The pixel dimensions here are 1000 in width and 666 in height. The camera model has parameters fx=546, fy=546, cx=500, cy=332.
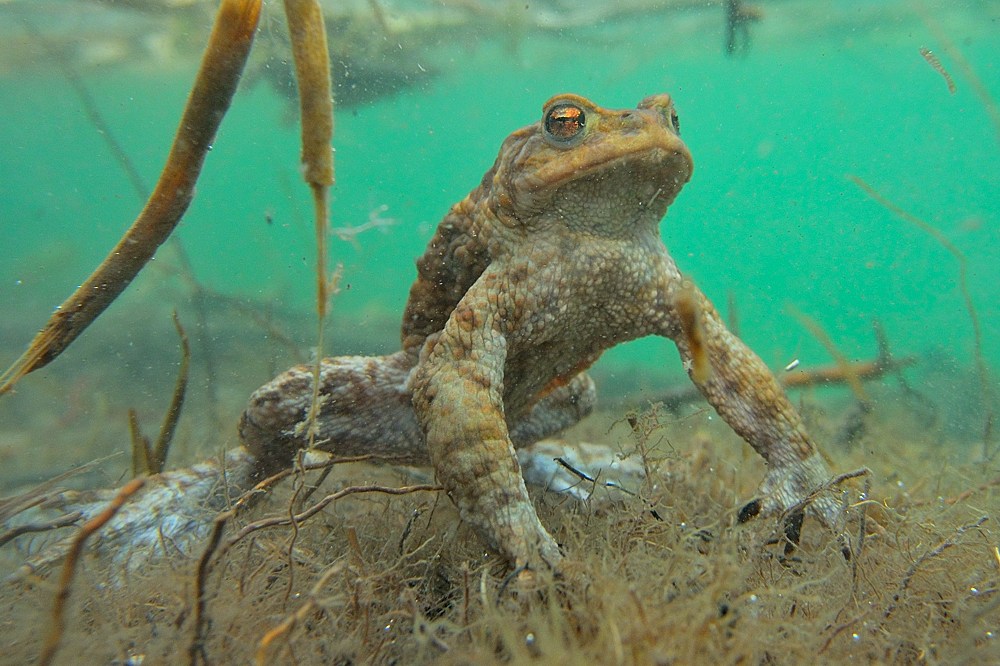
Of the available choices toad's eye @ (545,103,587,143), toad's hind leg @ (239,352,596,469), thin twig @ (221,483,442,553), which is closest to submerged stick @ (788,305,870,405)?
toad's eye @ (545,103,587,143)

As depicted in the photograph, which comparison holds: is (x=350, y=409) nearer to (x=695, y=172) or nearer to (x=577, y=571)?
(x=577, y=571)

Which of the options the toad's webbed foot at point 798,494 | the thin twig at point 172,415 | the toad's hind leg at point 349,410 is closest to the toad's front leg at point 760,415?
the toad's webbed foot at point 798,494

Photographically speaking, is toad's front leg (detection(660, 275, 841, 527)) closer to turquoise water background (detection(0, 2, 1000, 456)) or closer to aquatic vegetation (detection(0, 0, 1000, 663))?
aquatic vegetation (detection(0, 0, 1000, 663))

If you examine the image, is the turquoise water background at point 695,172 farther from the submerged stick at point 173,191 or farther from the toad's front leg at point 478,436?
the toad's front leg at point 478,436

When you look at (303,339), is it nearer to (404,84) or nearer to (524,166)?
(404,84)

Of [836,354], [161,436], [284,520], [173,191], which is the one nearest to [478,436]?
[284,520]

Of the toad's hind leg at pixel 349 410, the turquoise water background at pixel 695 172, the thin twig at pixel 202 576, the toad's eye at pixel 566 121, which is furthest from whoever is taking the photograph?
the turquoise water background at pixel 695 172

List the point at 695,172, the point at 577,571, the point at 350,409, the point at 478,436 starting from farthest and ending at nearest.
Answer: the point at 695,172 < the point at 350,409 < the point at 478,436 < the point at 577,571
